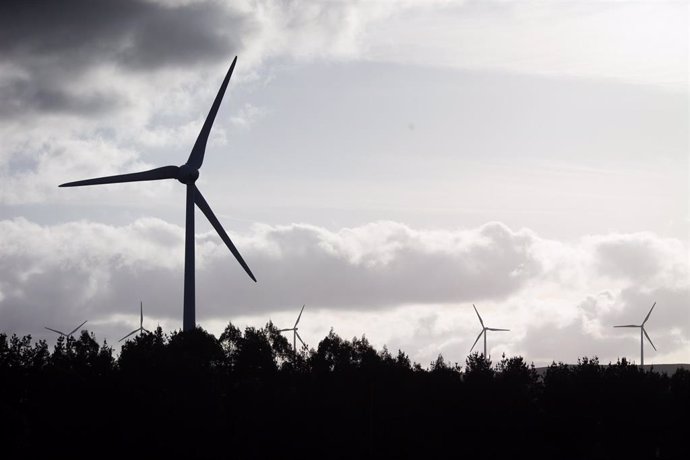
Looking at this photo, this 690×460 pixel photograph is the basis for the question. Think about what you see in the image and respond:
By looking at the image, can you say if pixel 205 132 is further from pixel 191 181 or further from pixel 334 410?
pixel 334 410

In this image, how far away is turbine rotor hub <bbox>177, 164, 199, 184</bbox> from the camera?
132 meters

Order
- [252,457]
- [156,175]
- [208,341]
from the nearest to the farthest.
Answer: [252,457], [156,175], [208,341]

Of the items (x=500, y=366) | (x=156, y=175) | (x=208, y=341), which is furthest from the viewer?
(x=208, y=341)

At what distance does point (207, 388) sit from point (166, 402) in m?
7.54

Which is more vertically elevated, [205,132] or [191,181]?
[205,132]

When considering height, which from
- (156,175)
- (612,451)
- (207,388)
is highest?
(156,175)

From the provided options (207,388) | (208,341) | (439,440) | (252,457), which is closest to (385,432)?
(439,440)

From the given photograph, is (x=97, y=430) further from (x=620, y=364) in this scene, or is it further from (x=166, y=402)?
(x=620, y=364)

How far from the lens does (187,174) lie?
13162cm

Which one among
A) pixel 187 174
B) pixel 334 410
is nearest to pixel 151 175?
pixel 187 174

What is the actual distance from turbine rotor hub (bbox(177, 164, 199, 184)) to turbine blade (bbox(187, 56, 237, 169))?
90 centimetres

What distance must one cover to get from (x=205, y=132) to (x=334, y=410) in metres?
34.4

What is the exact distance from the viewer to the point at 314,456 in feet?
410

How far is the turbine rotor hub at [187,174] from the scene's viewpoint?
13175 centimetres
